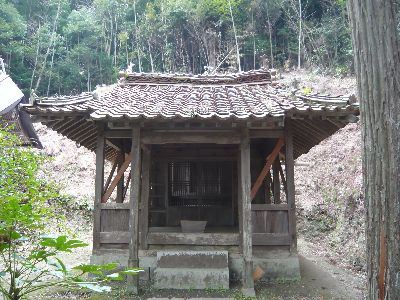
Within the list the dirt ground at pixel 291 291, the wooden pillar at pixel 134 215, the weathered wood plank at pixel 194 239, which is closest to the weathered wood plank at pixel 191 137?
the wooden pillar at pixel 134 215

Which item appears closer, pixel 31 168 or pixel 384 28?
pixel 384 28

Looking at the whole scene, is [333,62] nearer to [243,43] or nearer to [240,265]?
[243,43]

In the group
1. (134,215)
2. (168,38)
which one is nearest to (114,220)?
(134,215)

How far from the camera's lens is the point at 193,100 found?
24.4ft

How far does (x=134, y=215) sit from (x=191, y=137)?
1.74 meters

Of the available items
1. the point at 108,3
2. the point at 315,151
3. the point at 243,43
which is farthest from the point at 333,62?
the point at 108,3

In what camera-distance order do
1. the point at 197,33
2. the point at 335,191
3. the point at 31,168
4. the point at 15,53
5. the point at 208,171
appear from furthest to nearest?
the point at 197,33, the point at 15,53, the point at 335,191, the point at 208,171, the point at 31,168

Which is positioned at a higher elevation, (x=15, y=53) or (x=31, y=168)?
(x=15, y=53)

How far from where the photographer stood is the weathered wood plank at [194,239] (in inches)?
281

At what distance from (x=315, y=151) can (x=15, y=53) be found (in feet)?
68.5

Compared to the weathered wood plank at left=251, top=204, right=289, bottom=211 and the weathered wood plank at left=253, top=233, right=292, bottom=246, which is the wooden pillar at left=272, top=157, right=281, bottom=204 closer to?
the weathered wood plank at left=251, top=204, right=289, bottom=211

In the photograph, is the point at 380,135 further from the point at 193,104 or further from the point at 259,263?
the point at 259,263

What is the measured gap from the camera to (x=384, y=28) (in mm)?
3381

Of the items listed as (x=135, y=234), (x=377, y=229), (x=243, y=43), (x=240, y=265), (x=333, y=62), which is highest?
(x=243, y=43)
